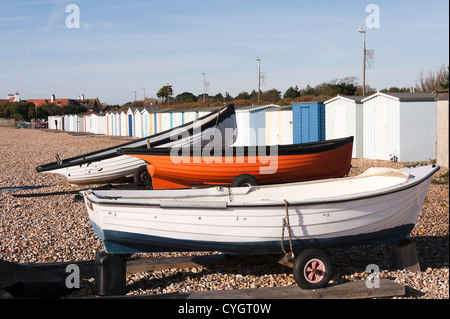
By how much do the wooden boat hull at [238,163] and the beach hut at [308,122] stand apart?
8803mm

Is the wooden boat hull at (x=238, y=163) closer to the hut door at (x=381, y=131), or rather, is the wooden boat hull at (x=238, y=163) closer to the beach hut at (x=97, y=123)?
the hut door at (x=381, y=131)

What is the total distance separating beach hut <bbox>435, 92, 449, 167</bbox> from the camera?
15008 millimetres

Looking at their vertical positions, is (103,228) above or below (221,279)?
above

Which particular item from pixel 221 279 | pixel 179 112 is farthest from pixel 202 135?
pixel 179 112

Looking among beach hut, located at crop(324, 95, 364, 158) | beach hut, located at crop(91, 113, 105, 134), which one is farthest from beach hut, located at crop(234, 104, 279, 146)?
beach hut, located at crop(91, 113, 105, 134)

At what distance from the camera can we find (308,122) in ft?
64.0

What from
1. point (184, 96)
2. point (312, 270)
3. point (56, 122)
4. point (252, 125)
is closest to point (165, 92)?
point (184, 96)

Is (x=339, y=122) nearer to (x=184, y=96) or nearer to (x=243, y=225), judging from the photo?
(x=243, y=225)

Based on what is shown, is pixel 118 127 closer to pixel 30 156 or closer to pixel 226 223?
pixel 30 156

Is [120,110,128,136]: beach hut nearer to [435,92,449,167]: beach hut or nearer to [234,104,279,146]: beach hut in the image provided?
[234,104,279,146]: beach hut

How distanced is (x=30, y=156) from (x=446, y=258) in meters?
20.9

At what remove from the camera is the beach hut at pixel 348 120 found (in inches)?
704

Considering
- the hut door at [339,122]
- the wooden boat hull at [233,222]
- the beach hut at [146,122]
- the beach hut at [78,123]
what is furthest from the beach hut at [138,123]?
the wooden boat hull at [233,222]

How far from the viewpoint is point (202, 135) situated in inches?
492
